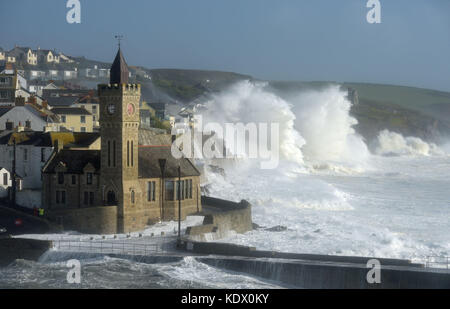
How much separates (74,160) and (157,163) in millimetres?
4281

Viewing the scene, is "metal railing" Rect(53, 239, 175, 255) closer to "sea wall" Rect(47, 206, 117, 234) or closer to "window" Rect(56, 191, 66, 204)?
"sea wall" Rect(47, 206, 117, 234)

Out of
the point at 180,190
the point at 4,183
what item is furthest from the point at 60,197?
the point at 180,190

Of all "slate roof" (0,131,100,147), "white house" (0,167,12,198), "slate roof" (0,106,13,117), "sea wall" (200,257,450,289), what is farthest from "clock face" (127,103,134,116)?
"slate roof" (0,106,13,117)

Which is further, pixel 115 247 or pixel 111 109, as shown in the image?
pixel 111 109

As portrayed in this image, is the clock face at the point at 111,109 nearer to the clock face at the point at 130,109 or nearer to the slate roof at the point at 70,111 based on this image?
the clock face at the point at 130,109

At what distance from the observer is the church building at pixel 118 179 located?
42.1 metres

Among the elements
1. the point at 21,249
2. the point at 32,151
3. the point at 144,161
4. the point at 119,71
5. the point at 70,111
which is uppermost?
the point at 70,111

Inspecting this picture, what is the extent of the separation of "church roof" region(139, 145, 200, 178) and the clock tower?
1578 millimetres

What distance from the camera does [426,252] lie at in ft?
133

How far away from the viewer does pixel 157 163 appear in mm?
45688

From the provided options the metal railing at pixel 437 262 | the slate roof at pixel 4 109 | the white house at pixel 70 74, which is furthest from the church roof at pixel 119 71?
the white house at pixel 70 74

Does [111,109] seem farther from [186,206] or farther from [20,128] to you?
[20,128]

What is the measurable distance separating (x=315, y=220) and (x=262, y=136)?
5885 centimetres

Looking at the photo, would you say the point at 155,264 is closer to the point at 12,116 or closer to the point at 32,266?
the point at 32,266
